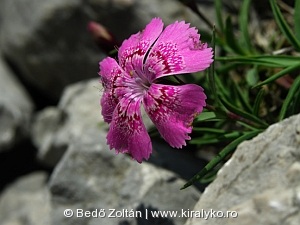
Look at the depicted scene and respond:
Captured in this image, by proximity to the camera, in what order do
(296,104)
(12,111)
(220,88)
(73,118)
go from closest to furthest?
(296,104) → (220,88) → (73,118) → (12,111)

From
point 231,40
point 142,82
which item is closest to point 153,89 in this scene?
point 142,82

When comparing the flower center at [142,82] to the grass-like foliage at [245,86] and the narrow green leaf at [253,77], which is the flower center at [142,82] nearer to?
the grass-like foliage at [245,86]

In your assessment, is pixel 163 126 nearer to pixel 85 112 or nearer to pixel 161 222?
pixel 161 222

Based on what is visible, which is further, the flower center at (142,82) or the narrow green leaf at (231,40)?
the narrow green leaf at (231,40)

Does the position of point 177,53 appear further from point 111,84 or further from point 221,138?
point 221,138

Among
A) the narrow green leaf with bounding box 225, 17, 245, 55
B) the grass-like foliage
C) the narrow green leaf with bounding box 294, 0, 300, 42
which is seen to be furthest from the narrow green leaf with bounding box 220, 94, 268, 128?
the narrow green leaf with bounding box 225, 17, 245, 55

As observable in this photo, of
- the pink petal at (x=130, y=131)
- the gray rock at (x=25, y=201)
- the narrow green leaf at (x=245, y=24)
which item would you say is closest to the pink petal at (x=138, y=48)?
the pink petal at (x=130, y=131)

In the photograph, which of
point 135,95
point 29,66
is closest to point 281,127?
point 135,95
